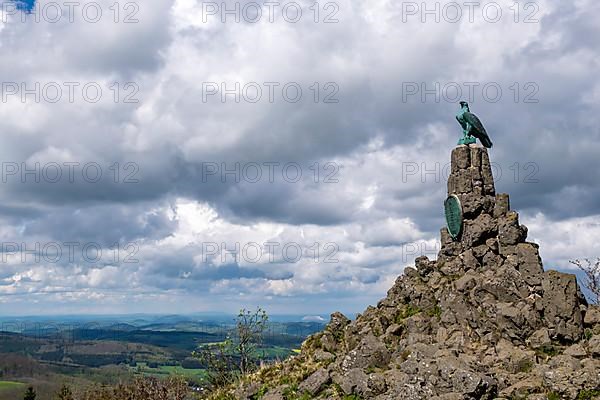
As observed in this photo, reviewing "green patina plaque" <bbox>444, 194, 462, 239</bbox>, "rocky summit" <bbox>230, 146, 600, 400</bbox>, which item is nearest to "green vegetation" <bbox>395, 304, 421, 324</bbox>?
"rocky summit" <bbox>230, 146, 600, 400</bbox>

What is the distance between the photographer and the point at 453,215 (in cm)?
3612

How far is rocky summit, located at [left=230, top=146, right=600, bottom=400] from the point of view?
2598cm

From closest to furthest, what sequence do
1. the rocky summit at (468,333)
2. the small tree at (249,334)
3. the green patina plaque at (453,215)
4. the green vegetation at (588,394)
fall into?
the green vegetation at (588,394)
the rocky summit at (468,333)
the green patina plaque at (453,215)
the small tree at (249,334)

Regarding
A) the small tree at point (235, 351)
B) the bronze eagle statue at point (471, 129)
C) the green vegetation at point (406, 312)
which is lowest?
the small tree at point (235, 351)

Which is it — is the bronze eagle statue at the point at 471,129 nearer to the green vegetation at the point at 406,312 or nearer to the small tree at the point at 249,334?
the green vegetation at the point at 406,312

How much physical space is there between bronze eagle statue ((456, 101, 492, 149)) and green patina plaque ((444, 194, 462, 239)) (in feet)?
13.4

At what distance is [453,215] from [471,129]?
230 inches

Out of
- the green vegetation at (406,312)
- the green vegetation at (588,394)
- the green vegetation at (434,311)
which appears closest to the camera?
the green vegetation at (588,394)

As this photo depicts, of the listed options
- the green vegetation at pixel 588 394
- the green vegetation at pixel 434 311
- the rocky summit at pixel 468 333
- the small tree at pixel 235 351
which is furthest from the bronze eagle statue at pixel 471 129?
the small tree at pixel 235 351

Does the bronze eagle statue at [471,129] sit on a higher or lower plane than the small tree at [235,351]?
higher

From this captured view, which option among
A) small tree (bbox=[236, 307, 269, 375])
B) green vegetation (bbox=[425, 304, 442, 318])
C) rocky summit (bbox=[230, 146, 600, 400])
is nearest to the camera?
rocky summit (bbox=[230, 146, 600, 400])

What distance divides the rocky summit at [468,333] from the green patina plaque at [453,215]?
0.46m

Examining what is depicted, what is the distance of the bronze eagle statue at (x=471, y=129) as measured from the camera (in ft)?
121

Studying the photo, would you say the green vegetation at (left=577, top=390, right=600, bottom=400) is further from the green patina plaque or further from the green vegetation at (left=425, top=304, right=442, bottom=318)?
the green patina plaque
